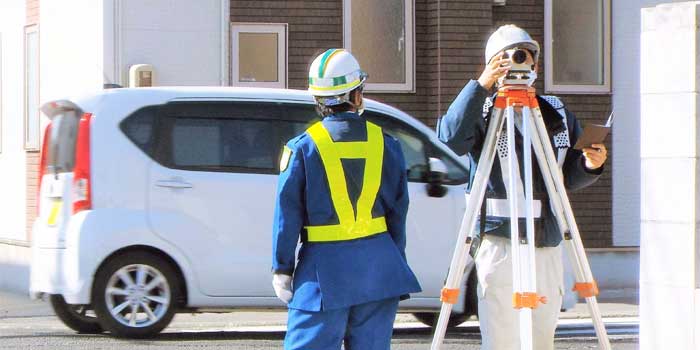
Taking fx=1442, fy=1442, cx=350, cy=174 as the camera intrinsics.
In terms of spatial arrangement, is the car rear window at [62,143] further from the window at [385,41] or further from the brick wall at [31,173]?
the brick wall at [31,173]

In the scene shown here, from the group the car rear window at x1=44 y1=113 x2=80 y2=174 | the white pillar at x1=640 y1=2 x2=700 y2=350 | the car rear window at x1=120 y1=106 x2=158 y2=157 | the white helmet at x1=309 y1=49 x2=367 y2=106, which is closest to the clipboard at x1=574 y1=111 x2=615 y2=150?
the white helmet at x1=309 y1=49 x2=367 y2=106

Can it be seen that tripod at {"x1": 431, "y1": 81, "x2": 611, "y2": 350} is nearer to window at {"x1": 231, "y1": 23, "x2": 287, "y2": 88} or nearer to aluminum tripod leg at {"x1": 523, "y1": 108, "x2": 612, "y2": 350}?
aluminum tripod leg at {"x1": 523, "y1": 108, "x2": 612, "y2": 350}

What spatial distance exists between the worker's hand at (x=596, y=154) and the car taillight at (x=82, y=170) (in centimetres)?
530

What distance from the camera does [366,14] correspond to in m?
16.6

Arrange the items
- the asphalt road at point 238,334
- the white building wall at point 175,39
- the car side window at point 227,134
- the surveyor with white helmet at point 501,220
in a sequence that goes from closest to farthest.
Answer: the surveyor with white helmet at point 501,220, the asphalt road at point 238,334, the car side window at point 227,134, the white building wall at point 175,39

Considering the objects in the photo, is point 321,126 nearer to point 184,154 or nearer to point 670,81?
point 670,81

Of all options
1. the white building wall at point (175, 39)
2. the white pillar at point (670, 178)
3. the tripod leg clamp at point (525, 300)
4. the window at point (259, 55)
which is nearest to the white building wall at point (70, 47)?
the white building wall at point (175, 39)

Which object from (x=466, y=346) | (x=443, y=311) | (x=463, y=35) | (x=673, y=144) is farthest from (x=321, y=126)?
(x=463, y=35)

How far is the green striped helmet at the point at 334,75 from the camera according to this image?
5.80m

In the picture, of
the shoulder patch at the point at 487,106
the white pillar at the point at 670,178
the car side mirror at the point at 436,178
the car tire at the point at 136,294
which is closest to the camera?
the shoulder patch at the point at 487,106

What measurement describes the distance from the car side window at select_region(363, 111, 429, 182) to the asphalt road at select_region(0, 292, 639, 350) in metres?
1.28

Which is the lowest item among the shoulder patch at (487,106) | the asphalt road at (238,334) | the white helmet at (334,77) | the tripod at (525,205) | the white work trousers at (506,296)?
the asphalt road at (238,334)

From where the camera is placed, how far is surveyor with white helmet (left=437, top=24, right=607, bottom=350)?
19.5ft

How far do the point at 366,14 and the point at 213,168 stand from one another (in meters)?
6.15
